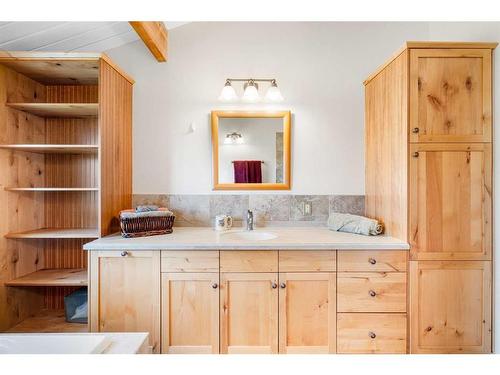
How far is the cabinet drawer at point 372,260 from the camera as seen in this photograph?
195 cm

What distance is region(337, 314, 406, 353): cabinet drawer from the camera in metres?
1.95

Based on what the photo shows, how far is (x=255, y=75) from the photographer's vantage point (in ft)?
8.62

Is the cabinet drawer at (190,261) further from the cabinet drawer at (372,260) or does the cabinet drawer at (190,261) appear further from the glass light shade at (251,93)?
the glass light shade at (251,93)

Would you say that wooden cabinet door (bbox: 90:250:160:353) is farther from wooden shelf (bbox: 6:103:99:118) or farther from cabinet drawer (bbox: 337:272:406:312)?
cabinet drawer (bbox: 337:272:406:312)

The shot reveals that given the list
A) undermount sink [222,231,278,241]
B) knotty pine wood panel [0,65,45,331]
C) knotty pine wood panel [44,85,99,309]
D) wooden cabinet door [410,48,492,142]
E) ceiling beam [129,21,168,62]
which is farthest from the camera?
knotty pine wood panel [44,85,99,309]

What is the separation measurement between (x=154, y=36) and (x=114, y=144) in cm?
84

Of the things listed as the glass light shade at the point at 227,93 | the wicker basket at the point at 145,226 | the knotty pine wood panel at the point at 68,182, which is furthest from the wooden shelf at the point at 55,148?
the glass light shade at the point at 227,93

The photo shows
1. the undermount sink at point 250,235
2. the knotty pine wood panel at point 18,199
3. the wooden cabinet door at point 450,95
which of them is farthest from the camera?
the undermount sink at point 250,235

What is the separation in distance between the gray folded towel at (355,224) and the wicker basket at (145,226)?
4.13 feet

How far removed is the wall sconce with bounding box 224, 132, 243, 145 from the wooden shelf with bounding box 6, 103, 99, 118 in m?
1.00

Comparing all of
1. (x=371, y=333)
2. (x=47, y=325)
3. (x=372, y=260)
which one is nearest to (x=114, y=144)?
(x=47, y=325)

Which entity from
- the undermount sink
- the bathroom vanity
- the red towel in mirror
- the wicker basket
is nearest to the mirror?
the red towel in mirror

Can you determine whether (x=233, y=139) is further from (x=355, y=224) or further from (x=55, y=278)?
(x=55, y=278)
